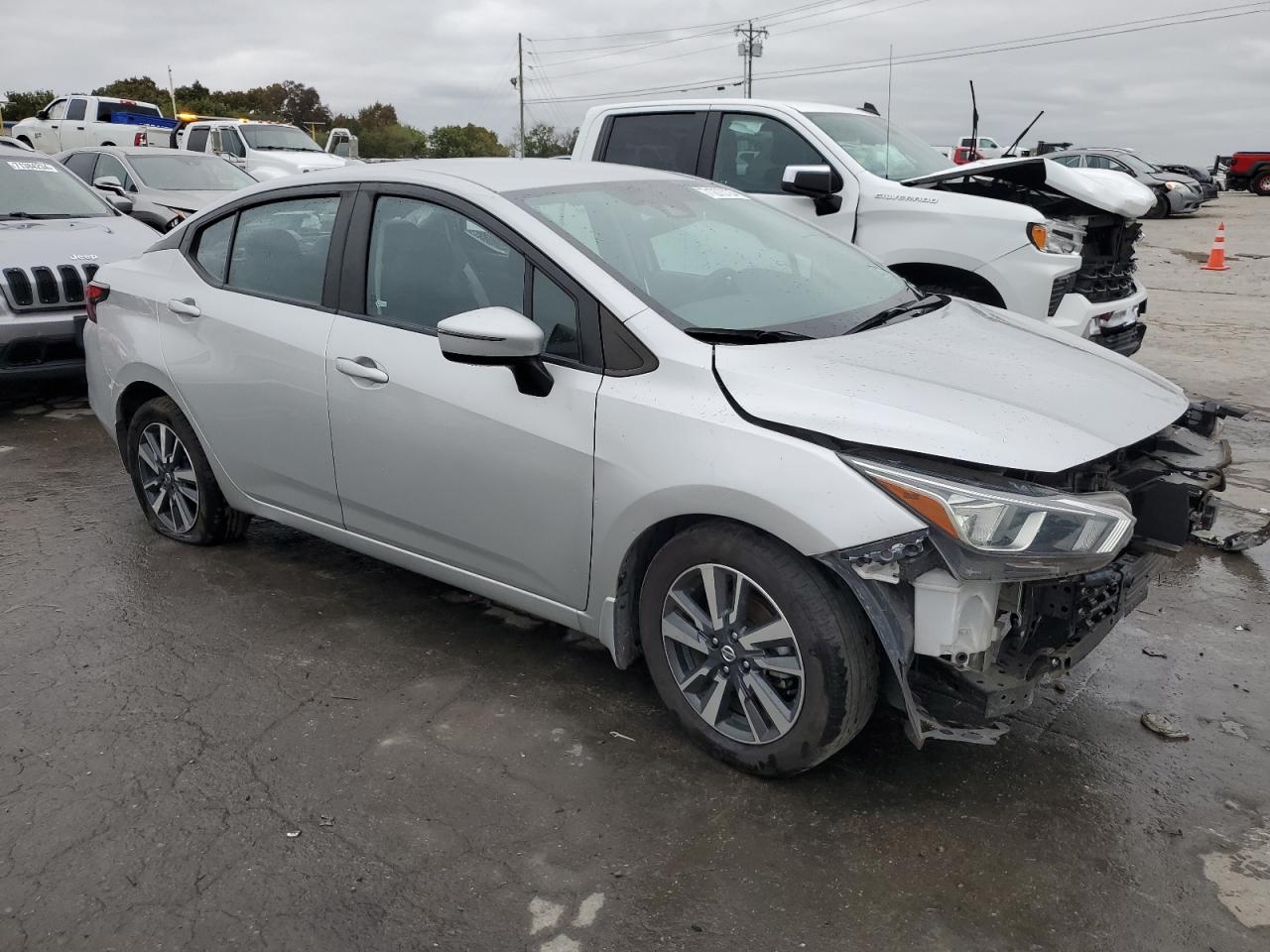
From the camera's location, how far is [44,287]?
7.04 meters

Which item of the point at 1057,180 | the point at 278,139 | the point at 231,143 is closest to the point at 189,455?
the point at 1057,180

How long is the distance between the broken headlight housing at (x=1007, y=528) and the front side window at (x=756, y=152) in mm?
4818

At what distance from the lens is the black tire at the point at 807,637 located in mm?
2822

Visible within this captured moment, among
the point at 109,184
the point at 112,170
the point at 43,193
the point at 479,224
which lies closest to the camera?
the point at 479,224

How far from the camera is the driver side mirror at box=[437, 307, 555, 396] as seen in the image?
10.2 feet

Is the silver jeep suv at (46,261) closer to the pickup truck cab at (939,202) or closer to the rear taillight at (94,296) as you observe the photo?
the rear taillight at (94,296)

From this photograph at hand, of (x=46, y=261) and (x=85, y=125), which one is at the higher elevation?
(x=85, y=125)

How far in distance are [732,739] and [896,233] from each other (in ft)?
14.8

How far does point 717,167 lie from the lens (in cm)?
729

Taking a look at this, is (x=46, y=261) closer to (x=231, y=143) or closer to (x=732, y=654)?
(x=732, y=654)

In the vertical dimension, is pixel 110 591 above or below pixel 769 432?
below

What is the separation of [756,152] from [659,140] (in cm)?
71

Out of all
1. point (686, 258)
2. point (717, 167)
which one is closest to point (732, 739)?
point (686, 258)

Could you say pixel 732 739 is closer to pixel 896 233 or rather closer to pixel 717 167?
pixel 896 233
